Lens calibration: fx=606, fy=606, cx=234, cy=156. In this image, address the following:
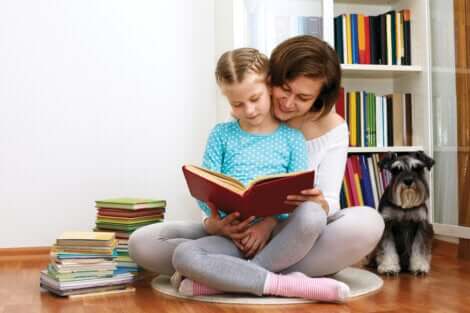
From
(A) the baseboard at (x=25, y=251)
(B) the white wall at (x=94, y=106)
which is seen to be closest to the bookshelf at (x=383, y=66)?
(B) the white wall at (x=94, y=106)

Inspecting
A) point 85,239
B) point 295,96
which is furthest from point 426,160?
point 85,239

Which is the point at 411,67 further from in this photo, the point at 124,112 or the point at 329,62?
the point at 124,112

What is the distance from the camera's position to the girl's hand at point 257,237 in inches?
74.2

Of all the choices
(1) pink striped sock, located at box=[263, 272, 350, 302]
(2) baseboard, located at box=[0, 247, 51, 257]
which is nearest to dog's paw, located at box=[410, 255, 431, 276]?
(1) pink striped sock, located at box=[263, 272, 350, 302]

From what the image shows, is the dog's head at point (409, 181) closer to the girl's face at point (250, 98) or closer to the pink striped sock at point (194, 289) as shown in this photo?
the girl's face at point (250, 98)

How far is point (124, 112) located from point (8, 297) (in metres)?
1.32

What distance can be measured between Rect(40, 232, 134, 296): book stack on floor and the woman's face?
2.41ft

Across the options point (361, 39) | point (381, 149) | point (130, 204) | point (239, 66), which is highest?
point (361, 39)

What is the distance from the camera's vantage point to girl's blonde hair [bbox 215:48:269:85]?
73.3 inches

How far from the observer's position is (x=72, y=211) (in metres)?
3.00

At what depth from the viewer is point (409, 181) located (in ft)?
7.43

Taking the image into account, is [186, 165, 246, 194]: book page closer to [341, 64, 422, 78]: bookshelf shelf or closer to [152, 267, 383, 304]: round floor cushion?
[152, 267, 383, 304]: round floor cushion

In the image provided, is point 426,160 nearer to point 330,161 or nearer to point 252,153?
point 330,161

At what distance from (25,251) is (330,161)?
165 centimetres
